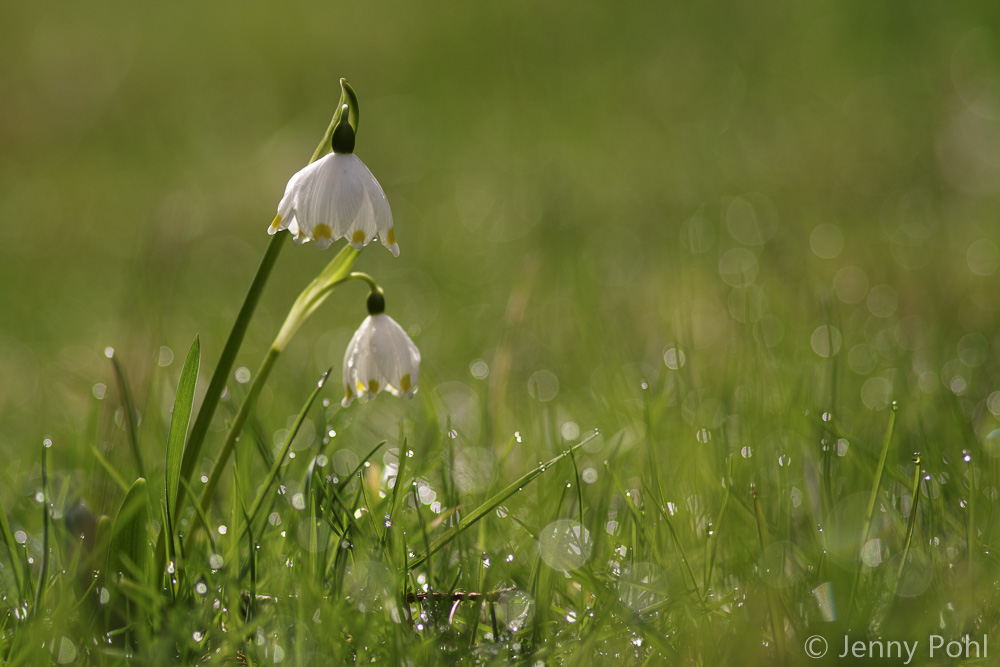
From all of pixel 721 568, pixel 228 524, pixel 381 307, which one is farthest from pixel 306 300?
pixel 721 568

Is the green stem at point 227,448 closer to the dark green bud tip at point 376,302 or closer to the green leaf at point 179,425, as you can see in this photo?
the green leaf at point 179,425

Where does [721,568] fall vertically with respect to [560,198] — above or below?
below

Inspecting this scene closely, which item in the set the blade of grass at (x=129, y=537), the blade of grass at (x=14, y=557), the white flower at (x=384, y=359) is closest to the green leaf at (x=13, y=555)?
the blade of grass at (x=14, y=557)

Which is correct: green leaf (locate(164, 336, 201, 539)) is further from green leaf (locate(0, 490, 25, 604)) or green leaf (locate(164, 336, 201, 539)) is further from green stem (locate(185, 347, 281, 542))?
green leaf (locate(0, 490, 25, 604))

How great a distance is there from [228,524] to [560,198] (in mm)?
3182

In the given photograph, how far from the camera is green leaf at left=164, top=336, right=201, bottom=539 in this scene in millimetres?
1257

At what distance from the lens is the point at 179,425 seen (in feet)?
4.13

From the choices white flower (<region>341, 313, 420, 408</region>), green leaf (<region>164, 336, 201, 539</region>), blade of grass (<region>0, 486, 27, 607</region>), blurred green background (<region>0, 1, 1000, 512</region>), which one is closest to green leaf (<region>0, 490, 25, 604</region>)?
blade of grass (<region>0, 486, 27, 607</region>)

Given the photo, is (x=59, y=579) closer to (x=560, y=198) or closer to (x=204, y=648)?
(x=204, y=648)

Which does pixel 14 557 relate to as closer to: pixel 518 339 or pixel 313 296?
pixel 313 296

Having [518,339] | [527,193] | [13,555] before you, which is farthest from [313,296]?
[527,193]

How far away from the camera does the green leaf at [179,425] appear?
1257mm

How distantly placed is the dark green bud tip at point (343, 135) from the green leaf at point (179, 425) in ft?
1.15

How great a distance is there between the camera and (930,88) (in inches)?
194
